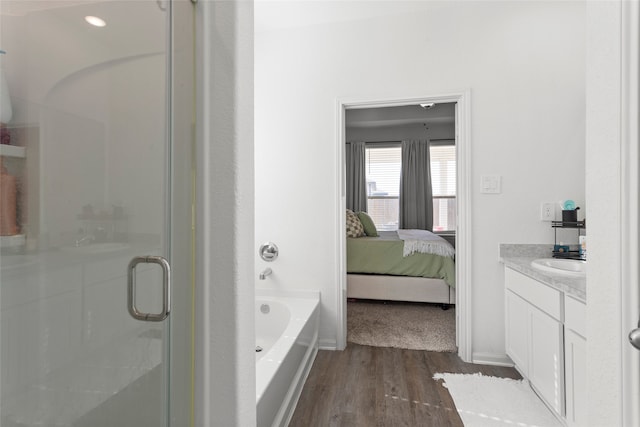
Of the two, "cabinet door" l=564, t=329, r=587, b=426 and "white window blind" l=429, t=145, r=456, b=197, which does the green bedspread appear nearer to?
"cabinet door" l=564, t=329, r=587, b=426

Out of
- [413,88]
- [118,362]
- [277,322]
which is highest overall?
[413,88]

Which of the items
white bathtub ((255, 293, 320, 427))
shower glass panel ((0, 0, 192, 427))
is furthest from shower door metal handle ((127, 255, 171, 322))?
white bathtub ((255, 293, 320, 427))

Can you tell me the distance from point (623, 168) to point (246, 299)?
0.89m

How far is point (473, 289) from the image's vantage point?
2350mm

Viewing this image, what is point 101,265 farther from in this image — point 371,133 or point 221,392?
point 371,133

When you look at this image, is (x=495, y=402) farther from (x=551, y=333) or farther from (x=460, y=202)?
(x=460, y=202)

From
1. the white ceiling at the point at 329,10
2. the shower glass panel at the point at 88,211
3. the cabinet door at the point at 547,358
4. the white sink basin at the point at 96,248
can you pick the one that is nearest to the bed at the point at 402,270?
the cabinet door at the point at 547,358

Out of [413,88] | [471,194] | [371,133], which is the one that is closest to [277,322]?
[471,194]

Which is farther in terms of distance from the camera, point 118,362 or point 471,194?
point 471,194

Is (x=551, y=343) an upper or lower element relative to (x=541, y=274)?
lower

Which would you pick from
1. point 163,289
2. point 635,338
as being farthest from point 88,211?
point 635,338

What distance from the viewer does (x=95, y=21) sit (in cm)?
59

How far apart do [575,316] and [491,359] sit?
1.03m

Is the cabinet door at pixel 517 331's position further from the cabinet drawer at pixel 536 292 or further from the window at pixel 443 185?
the window at pixel 443 185
